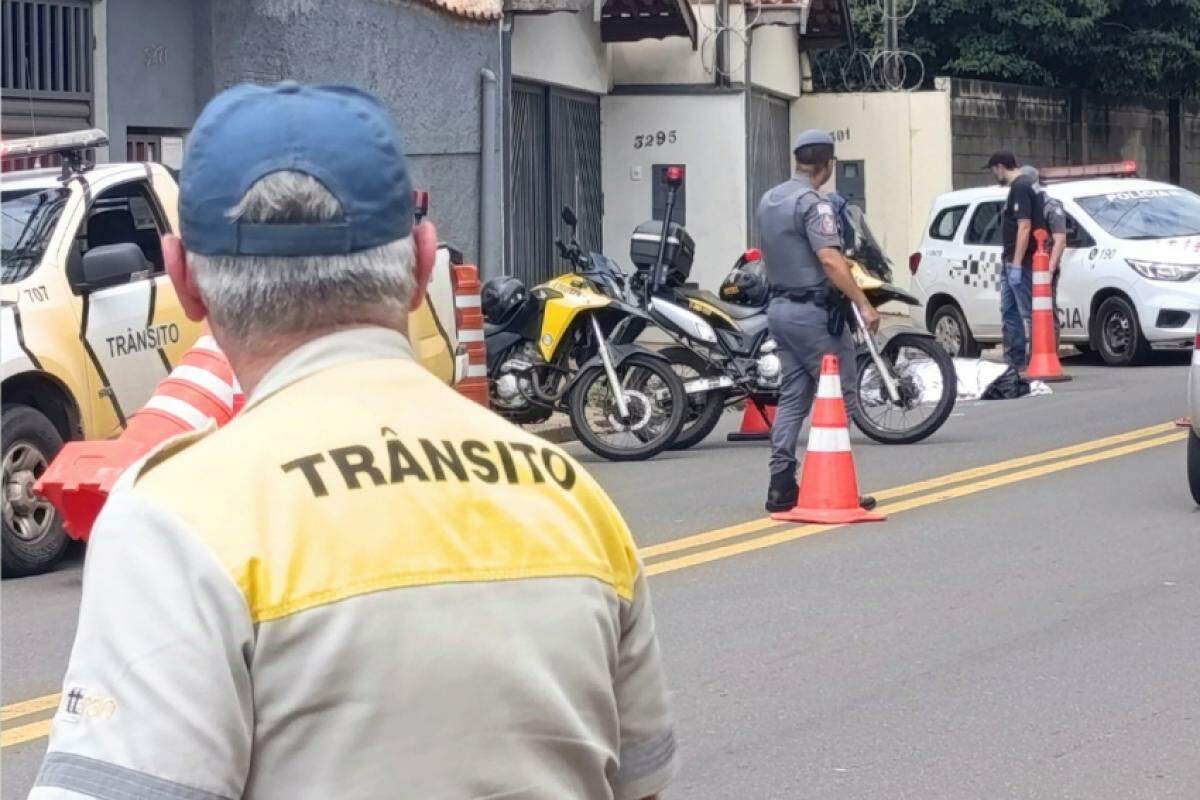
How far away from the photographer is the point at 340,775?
1.92 metres

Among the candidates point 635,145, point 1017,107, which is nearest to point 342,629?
point 635,145

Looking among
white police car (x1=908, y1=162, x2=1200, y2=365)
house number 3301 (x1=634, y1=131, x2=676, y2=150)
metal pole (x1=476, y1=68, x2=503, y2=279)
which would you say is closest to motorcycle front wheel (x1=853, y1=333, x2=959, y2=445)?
white police car (x1=908, y1=162, x2=1200, y2=365)

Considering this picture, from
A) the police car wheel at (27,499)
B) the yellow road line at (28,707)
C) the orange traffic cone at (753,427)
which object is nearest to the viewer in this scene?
the yellow road line at (28,707)

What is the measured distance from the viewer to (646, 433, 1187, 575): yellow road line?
9070 mm

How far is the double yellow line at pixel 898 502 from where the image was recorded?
6539mm

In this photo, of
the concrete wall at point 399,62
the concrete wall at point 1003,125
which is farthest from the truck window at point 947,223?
the concrete wall at point 1003,125

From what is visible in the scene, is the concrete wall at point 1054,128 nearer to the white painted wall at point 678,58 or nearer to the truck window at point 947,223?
the white painted wall at point 678,58

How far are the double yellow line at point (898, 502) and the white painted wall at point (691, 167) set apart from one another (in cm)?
931

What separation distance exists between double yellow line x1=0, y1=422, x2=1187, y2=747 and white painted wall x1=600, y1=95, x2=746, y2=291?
9311mm

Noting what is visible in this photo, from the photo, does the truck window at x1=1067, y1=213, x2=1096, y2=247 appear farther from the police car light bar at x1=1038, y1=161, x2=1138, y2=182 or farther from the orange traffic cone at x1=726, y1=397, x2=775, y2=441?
the orange traffic cone at x1=726, y1=397, x2=775, y2=441

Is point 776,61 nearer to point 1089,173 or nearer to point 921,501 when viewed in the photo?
point 1089,173

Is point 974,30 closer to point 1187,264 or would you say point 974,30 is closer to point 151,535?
point 1187,264

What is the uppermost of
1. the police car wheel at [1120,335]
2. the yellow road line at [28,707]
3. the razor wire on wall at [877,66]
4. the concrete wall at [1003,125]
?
the razor wire on wall at [877,66]

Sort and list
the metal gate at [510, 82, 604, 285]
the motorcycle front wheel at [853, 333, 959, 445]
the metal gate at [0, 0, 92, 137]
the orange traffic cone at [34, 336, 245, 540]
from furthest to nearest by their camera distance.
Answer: the metal gate at [510, 82, 604, 285], the metal gate at [0, 0, 92, 137], the motorcycle front wheel at [853, 333, 959, 445], the orange traffic cone at [34, 336, 245, 540]
